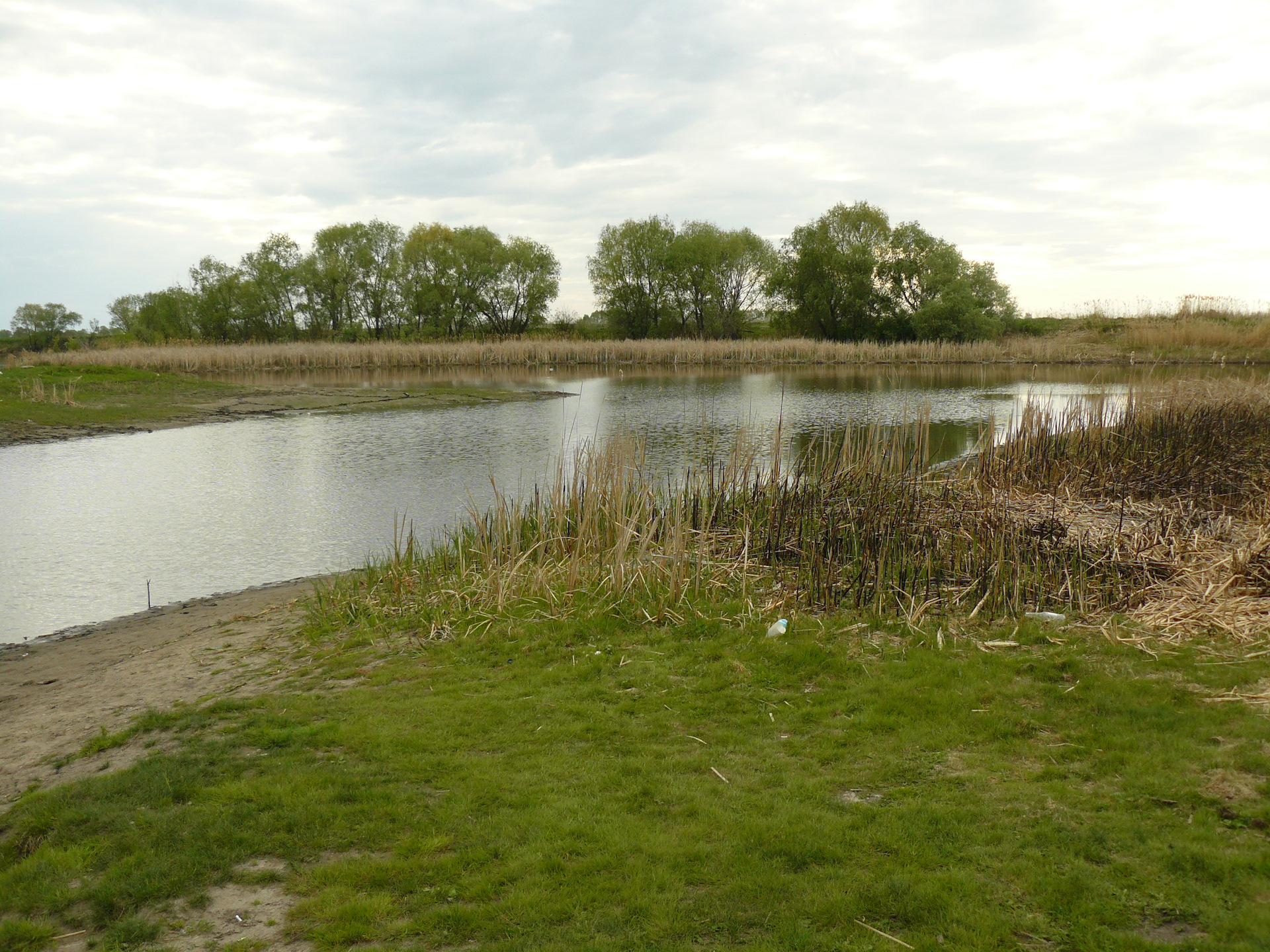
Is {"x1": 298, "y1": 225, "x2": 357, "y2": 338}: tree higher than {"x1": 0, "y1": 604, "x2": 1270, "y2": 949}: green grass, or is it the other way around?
{"x1": 298, "y1": 225, "x2": 357, "y2": 338}: tree

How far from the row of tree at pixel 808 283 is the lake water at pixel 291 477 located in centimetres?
2499

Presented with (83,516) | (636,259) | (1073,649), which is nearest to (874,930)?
(1073,649)

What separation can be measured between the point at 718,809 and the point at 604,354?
50.1 meters

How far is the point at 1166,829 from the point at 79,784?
18.6 feet

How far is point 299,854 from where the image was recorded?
13.1 feet

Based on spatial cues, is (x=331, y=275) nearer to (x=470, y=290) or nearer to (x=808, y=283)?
(x=470, y=290)

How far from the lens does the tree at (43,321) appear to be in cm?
7365

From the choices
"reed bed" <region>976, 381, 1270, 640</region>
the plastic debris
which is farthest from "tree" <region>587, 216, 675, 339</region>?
the plastic debris

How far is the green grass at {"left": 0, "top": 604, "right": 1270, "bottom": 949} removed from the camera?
328 centimetres

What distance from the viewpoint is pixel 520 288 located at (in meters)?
73.9

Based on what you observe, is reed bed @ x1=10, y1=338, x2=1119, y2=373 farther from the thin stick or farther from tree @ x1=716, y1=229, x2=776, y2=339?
the thin stick

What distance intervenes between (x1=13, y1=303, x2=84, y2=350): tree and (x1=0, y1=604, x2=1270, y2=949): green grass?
84.8 meters

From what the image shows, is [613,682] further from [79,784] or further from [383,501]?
[383,501]

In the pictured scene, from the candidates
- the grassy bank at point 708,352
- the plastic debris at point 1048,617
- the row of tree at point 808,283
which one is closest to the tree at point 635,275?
the row of tree at point 808,283
